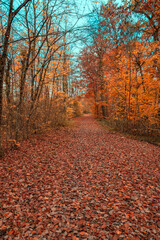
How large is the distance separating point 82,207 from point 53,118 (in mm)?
8539

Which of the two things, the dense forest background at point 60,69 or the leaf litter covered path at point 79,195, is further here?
the dense forest background at point 60,69

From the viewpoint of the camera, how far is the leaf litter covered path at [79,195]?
2.61 m

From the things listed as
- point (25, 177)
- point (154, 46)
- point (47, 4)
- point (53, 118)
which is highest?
Result: point (47, 4)

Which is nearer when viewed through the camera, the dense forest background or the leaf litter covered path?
the leaf litter covered path

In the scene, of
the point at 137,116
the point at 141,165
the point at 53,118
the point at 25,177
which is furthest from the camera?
the point at 53,118

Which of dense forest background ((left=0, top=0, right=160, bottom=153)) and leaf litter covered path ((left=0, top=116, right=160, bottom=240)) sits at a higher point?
dense forest background ((left=0, top=0, right=160, bottom=153))

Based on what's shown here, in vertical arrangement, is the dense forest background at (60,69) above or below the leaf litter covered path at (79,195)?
above

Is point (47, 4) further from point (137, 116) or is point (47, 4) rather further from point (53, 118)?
point (137, 116)

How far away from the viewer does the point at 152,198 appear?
11.5 feet

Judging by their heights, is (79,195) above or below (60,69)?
below

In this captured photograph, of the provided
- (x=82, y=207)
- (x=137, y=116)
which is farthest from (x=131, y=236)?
(x=137, y=116)

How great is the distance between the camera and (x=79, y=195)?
3629 millimetres

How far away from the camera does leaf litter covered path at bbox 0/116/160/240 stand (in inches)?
103

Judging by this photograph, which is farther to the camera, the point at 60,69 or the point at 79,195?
the point at 60,69
